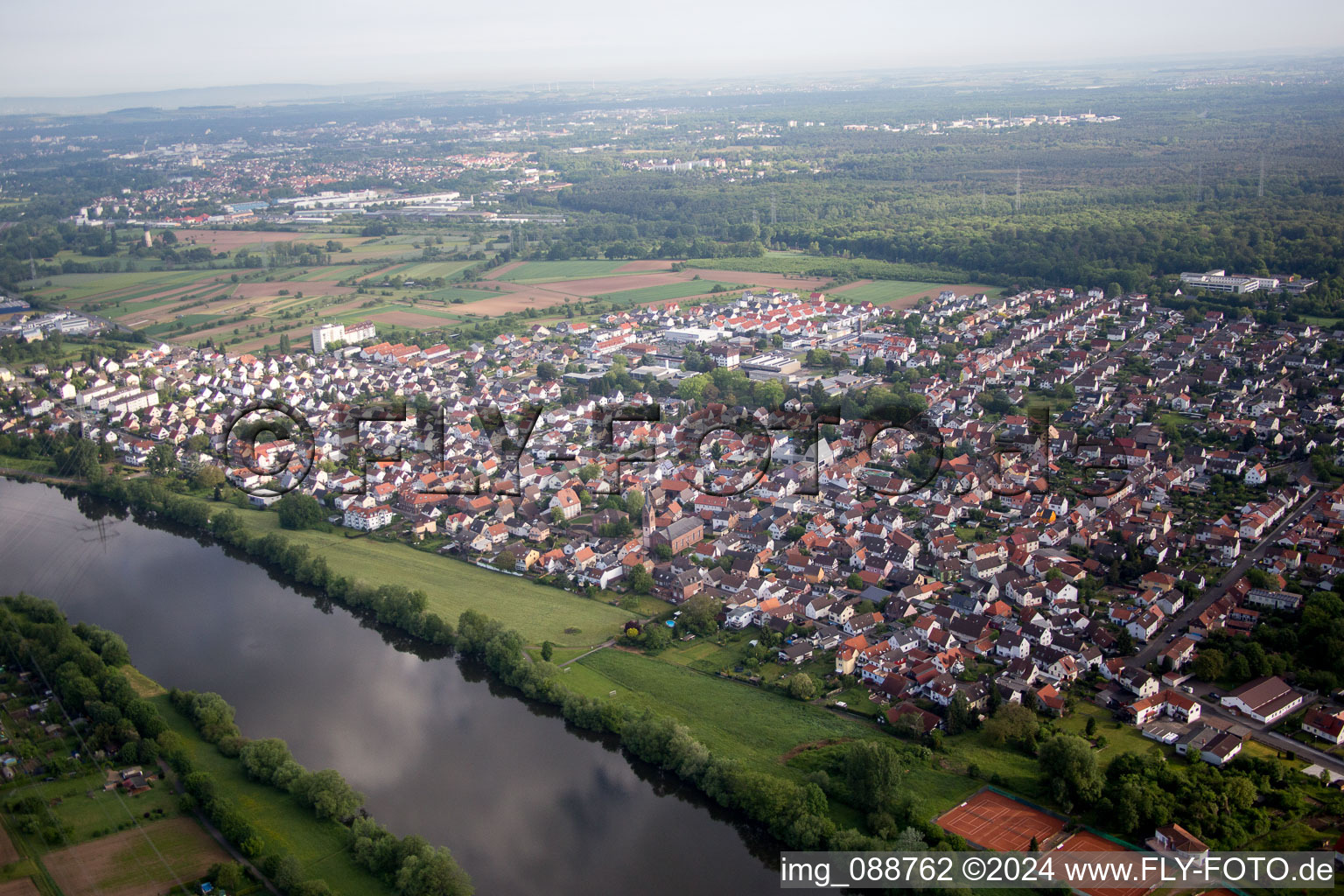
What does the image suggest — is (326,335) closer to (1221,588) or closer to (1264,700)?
(1221,588)

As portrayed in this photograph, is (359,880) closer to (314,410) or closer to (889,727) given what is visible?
(889,727)

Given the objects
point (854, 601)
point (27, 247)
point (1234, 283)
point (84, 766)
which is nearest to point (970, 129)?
point (1234, 283)

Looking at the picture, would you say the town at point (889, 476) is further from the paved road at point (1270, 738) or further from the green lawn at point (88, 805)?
the green lawn at point (88, 805)

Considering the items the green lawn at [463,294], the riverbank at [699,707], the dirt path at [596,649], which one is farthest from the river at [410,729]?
the green lawn at [463,294]

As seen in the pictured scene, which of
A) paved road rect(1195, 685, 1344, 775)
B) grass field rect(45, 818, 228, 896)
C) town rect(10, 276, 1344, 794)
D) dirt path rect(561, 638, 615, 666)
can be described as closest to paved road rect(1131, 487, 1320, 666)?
town rect(10, 276, 1344, 794)

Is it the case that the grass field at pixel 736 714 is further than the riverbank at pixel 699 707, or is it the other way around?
the grass field at pixel 736 714

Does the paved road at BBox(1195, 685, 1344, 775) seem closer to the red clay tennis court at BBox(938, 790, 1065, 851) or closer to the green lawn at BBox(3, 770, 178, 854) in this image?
the red clay tennis court at BBox(938, 790, 1065, 851)

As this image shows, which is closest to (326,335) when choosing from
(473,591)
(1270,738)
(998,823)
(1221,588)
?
(473,591)
